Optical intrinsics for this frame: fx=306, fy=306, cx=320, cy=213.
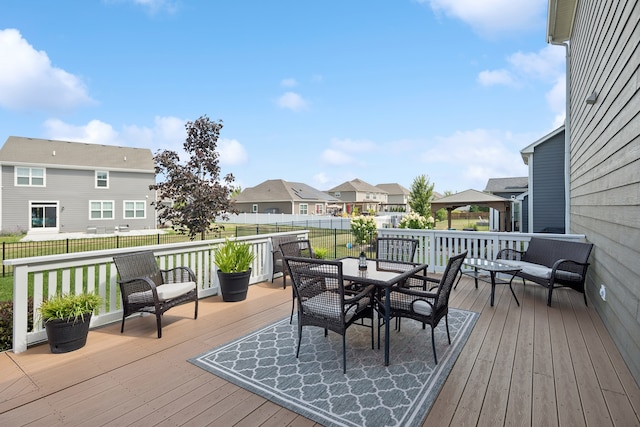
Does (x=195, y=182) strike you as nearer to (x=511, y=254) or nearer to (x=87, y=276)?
(x=87, y=276)

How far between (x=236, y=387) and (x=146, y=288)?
192cm

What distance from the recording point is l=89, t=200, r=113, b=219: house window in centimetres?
1892

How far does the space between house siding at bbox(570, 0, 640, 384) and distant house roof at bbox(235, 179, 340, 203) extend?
84.5ft

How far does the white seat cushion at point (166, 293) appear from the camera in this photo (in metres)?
3.37

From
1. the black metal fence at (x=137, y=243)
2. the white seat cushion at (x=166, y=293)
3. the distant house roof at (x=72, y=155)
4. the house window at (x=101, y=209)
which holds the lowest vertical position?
the black metal fence at (x=137, y=243)

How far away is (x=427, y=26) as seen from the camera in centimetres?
842

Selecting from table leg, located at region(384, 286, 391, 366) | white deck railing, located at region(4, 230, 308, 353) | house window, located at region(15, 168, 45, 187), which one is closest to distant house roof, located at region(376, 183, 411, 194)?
house window, located at region(15, 168, 45, 187)

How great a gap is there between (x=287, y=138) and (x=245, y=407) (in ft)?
69.8

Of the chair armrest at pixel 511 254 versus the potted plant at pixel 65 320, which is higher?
the chair armrest at pixel 511 254

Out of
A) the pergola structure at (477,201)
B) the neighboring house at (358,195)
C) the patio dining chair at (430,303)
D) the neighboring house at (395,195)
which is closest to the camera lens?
the patio dining chair at (430,303)

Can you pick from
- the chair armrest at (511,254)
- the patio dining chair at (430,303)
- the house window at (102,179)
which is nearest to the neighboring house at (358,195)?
the house window at (102,179)

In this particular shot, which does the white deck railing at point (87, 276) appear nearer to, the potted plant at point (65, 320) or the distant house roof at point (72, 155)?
the potted plant at point (65, 320)

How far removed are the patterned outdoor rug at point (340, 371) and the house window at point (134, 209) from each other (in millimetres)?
20431

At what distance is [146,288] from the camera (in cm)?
359
